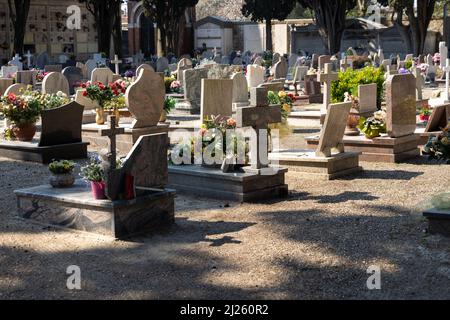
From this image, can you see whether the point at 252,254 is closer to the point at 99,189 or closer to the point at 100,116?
the point at 99,189

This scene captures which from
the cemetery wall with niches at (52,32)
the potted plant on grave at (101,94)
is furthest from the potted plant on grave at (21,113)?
the cemetery wall with niches at (52,32)

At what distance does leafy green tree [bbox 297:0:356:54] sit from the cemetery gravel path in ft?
103

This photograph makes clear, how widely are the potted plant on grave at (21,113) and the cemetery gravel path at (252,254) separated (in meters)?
3.46

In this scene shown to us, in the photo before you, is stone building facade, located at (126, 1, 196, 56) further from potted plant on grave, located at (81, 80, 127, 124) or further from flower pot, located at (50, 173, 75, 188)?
flower pot, located at (50, 173, 75, 188)

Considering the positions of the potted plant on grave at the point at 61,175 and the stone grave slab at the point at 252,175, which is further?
the stone grave slab at the point at 252,175

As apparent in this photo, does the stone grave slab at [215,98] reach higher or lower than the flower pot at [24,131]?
higher

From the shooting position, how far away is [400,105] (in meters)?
12.0

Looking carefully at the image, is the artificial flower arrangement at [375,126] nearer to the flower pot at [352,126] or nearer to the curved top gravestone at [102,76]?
the flower pot at [352,126]

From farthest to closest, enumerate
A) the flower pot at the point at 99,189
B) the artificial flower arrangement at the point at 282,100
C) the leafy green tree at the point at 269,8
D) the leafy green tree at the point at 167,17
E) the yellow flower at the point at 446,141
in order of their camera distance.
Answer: the leafy green tree at the point at 269,8, the leafy green tree at the point at 167,17, the artificial flower arrangement at the point at 282,100, the yellow flower at the point at 446,141, the flower pot at the point at 99,189

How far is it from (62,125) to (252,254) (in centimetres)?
617

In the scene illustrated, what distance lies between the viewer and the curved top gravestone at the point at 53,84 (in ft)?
53.1
